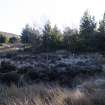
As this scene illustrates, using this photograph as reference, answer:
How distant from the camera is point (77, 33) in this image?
50.2 m

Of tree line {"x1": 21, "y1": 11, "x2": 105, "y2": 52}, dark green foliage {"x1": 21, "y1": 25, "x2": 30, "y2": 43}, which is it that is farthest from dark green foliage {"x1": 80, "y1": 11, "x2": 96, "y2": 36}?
dark green foliage {"x1": 21, "y1": 25, "x2": 30, "y2": 43}

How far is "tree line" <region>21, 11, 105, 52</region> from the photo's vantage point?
4234 centimetres

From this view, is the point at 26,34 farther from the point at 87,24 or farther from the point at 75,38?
the point at 75,38

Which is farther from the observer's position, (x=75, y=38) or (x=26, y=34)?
(x=26, y=34)

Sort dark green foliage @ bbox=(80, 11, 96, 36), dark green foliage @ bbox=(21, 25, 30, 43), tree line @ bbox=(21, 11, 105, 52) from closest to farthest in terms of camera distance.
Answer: tree line @ bbox=(21, 11, 105, 52) → dark green foliage @ bbox=(80, 11, 96, 36) → dark green foliage @ bbox=(21, 25, 30, 43)

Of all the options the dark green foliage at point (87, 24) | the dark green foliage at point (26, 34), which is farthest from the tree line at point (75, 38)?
the dark green foliage at point (26, 34)

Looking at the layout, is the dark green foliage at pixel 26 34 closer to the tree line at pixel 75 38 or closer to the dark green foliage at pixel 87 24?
the tree line at pixel 75 38

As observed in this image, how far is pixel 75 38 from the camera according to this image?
47094mm

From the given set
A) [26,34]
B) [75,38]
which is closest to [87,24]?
[75,38]

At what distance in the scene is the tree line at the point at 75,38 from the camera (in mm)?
42344

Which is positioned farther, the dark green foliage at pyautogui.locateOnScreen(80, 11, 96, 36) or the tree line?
the dark green foliage at pyautogui.locateOnScreen(80, 11, 96, 36)

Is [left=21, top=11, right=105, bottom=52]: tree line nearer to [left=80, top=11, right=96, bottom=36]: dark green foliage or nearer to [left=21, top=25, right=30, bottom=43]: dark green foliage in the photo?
[left=80, top=11, right=96, bottom=36]: dark green foliage

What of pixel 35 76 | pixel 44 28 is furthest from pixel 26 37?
pixel 35 76

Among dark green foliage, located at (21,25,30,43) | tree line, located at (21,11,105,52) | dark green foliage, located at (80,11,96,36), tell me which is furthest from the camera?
dark green foliage, located at (21,25,30,43)
